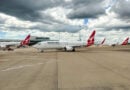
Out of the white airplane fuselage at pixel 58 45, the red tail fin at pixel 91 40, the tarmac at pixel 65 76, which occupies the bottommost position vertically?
the tarmac at pixel 65 76

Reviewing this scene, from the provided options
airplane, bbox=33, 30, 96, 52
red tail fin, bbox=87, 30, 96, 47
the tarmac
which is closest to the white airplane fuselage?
airplane, bbox=33, 30, 96, 52

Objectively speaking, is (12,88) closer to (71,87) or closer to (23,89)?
(23,89)

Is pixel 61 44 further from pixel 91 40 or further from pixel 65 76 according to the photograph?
pixel 65 76

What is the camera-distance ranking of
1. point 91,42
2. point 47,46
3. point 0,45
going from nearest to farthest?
point 47,46, point 91,42, point 0,45

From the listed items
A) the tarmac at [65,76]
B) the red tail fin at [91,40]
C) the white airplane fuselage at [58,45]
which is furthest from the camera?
the red tail fin at [91,40]

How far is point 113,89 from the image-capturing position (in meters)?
8.85

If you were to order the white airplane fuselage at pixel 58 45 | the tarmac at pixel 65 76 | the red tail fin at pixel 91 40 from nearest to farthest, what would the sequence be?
the tarmac at pixel 65 76
the white airplane fuselage at pixel 58 45
the red tail fin at pixel 91 40

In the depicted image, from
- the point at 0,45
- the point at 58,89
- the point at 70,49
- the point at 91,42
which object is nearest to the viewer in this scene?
the point at 58,89

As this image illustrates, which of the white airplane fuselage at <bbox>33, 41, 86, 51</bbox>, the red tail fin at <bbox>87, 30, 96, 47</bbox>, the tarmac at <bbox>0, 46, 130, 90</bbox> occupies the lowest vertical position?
the tarmac at <bbox>0, 46, 130, 90</bbox>

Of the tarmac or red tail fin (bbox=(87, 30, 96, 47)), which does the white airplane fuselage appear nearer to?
red tail fin (bbox=(87, 30, 96, 47))

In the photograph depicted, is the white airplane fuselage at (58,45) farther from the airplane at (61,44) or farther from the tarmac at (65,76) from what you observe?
the tarmac at (65,76)

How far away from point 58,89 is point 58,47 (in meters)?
49.7

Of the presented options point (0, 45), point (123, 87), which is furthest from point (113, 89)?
point (0, 45)

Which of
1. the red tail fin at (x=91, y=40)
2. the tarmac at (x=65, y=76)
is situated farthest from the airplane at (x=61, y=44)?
the tarmac at (x=65, y=76)
